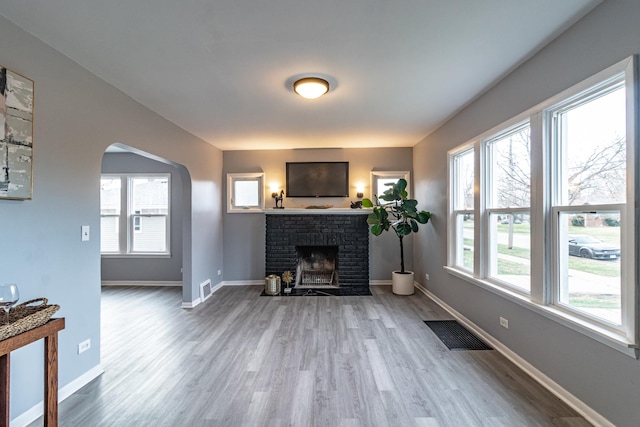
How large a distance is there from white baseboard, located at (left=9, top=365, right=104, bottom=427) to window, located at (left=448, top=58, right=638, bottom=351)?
3.84 meters

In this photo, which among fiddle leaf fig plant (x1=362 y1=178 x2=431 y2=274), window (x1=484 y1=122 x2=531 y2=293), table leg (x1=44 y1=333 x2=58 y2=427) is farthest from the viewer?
fiddle leaf fig plant (x1=362 y1=178 x2=431 y2=274)

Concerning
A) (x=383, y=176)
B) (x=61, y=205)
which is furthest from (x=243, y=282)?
(x=61, y=205)

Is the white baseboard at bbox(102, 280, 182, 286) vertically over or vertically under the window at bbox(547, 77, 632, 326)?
under

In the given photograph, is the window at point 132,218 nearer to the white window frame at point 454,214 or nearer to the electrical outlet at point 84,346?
the electrical outlet at point 84,346

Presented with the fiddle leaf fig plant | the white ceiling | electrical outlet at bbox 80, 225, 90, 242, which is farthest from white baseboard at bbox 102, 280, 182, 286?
the fiddle leaf fig plant

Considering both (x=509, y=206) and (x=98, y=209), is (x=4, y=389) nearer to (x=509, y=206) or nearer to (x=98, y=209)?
(x=98, y=209)

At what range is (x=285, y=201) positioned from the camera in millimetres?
5801

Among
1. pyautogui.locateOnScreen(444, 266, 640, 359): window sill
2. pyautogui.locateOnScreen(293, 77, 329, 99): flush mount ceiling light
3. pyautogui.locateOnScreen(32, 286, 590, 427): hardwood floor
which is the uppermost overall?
pyautogui.locateOnScreen(293, 77, 329, 99): flush mount ceiling light

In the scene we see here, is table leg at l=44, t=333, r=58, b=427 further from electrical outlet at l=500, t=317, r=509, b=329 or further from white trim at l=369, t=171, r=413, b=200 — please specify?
white trim at l=369, t=171, r=413, b=200

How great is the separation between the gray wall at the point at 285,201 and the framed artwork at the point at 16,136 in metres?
3.87

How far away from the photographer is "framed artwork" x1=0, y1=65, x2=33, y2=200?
1.80m

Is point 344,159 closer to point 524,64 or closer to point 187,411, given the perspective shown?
point 524,64

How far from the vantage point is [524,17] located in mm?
1917

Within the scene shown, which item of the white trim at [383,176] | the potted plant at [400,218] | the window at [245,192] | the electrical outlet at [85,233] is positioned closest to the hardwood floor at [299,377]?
the potted plant at [400,218]
